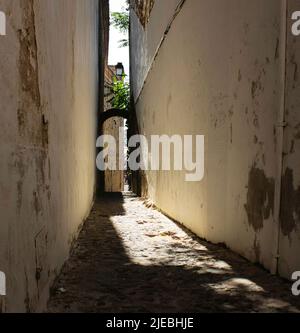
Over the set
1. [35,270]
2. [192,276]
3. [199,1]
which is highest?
[199,1]

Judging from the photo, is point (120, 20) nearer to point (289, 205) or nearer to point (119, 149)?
point (119, 149)

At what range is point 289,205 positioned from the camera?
272 centimetres

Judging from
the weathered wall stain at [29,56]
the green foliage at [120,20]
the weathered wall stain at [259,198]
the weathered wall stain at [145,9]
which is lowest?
the weathered wall stain at [259,198]

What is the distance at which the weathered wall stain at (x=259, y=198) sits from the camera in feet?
9.84

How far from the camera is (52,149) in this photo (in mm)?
2809

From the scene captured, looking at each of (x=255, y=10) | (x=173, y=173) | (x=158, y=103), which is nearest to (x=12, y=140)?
(x=255, y=10)

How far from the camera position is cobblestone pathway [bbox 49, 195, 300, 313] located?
241 cm

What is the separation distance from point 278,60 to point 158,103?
494cm

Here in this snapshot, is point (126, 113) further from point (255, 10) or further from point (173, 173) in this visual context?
point (255, 10)

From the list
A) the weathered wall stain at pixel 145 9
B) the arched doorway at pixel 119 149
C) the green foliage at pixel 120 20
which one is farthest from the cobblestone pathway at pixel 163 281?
the green foliage at pixel 120 20

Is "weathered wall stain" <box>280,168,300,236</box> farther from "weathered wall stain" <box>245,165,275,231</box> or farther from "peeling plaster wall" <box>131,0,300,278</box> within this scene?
"weathered wall stain" <box>245,165,275,231</box>

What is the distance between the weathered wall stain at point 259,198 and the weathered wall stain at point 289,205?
164 millimetres

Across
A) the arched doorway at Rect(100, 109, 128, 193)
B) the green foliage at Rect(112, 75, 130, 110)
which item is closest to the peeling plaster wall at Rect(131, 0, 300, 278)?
the green foliage at Rect(112, 75, 130, 110)

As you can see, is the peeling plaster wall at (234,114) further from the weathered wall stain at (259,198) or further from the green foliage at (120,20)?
the green foliage at (120,20)
